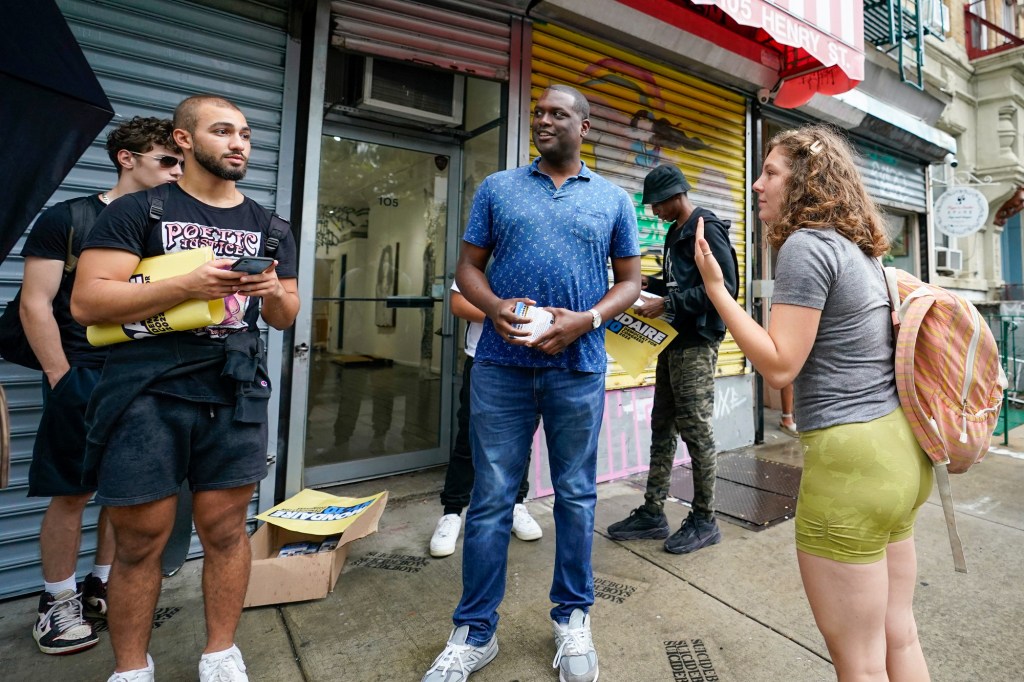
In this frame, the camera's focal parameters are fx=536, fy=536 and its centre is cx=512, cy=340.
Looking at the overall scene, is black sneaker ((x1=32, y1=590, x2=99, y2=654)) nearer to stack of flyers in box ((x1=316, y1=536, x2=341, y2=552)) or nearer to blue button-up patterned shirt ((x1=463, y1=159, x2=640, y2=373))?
stack of flyers in box ((x1=316, y1=536, x2=341, y2=552))

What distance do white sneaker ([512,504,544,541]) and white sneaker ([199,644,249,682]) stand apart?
1.62 meters

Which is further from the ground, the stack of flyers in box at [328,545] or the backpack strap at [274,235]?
the backpack strap at [274,235]

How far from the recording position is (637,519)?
3.35 metres

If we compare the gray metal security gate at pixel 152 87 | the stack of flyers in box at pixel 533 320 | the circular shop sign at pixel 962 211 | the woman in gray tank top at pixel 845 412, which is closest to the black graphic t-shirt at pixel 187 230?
the stack of flyers in box at pixel 533 320

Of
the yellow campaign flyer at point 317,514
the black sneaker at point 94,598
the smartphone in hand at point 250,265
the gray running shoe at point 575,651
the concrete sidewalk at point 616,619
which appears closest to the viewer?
the smartphone in hand at point 250,265

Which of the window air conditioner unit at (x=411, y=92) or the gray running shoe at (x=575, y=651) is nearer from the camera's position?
the gray running shoe at (x=575, y=651)

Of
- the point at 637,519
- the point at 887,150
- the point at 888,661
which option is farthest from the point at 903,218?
the point at 888,661

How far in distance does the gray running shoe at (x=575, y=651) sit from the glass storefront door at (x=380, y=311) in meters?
2.49

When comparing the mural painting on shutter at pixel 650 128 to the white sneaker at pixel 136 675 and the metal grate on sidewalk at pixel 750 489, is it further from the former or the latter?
the white sneaker at pixel 136 675

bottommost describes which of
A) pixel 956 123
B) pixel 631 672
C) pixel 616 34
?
pixel 631 672

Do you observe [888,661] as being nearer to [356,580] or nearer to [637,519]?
[637,519]

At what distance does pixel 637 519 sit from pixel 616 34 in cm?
381

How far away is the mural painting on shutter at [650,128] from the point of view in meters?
4.34

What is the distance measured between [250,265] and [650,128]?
13.7 ft
